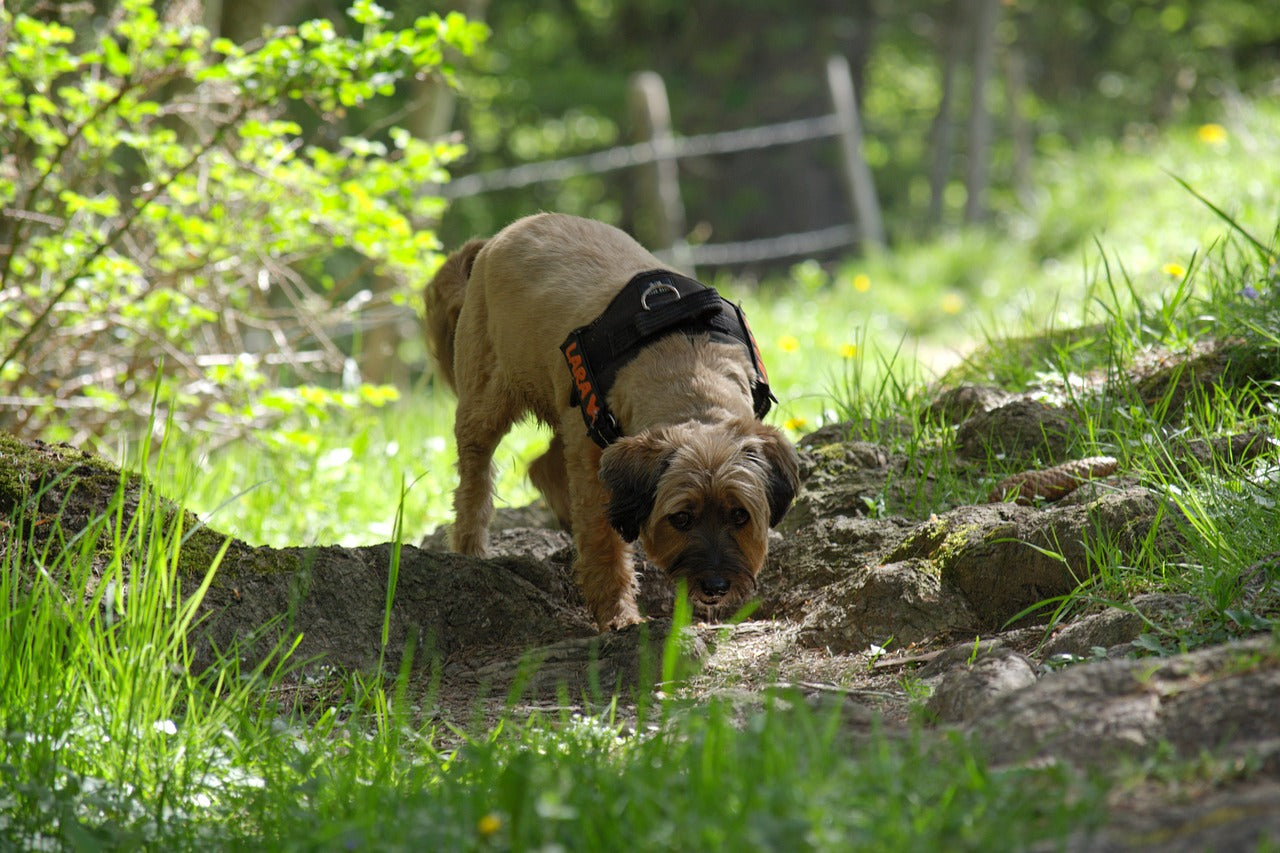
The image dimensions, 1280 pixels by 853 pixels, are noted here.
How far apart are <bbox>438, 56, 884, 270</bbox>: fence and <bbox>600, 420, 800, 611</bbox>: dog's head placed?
7.48 metres

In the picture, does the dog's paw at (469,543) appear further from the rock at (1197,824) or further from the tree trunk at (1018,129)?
→ the tree trunk at (1018,129)

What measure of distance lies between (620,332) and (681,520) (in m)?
0.65

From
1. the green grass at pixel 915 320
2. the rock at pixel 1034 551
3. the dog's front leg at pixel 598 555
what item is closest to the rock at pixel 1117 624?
the rock at pixel 1034 551

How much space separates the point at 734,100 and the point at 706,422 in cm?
1419

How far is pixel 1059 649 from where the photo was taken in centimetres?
310

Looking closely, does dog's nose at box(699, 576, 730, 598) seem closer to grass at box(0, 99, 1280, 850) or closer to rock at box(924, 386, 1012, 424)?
grass at box(0, 99, 1280, 850)

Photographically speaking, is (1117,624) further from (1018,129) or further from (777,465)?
(1018,129)

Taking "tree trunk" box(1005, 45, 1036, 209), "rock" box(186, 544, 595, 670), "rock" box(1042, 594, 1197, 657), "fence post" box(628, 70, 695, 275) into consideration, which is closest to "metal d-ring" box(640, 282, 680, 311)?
"rock" box(186, 544, 595, 670)

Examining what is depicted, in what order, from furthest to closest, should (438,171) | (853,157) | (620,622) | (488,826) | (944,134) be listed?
(944,134)
(853,157)
(438,171)
(620,622)
(488,826)

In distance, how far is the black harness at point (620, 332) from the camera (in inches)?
157

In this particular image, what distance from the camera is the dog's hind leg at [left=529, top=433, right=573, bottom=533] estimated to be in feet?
16.6

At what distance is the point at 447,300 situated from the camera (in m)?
5.27

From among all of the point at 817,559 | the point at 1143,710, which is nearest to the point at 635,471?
the point at 817,559

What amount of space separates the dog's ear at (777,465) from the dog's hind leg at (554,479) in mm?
1376
